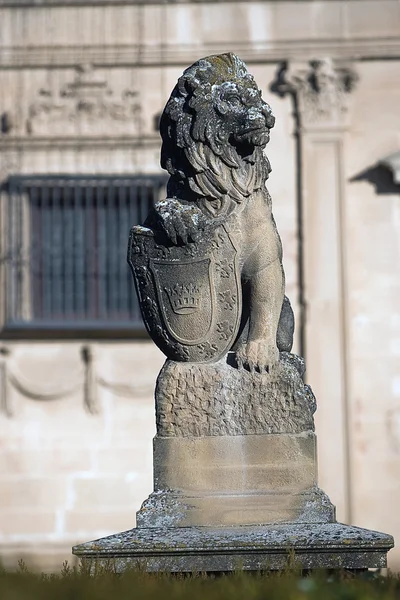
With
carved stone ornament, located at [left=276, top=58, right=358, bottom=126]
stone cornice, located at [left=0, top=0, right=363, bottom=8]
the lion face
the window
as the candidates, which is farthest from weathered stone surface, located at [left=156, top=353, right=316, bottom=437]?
stone cornice, located at [left=0, top=0, right=363, bottom=8]

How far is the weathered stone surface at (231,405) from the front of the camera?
606 cm

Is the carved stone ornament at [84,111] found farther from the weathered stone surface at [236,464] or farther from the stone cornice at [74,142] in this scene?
the weathered stone surface at [236,464]

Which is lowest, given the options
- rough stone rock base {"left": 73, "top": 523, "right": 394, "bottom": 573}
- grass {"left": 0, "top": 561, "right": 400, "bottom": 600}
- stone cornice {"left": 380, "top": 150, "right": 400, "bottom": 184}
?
rough stone rock base {"left": 73, "top": 523, "right": 394, "bottom": 573}

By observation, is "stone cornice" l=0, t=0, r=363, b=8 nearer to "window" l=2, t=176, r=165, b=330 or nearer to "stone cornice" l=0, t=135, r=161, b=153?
"stone cornice" l=0, t=135, r=161, b=153

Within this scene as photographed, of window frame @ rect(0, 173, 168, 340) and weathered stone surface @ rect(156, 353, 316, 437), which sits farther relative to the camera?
window frame @ rect(0, 173, 168, 340)

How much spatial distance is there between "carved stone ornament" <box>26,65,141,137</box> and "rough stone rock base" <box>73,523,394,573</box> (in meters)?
8.35

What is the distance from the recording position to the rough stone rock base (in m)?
5.52

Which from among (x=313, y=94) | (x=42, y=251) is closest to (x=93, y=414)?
(x=42, y=251)

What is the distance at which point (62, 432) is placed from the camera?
13.4m

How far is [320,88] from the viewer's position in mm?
13617

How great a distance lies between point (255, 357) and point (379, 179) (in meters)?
7.88

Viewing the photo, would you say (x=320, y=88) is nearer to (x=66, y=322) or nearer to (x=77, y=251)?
(x=77, y=251)

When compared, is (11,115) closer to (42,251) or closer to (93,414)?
(42,251)

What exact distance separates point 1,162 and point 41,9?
150 centimetres
